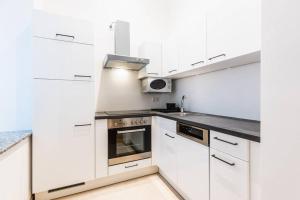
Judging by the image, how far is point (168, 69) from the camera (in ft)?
8.26

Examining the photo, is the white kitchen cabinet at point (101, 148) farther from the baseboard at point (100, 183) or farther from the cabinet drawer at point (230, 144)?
the cabinet drawer at point (230, 144)

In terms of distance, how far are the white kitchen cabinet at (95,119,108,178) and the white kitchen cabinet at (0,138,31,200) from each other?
69 cm

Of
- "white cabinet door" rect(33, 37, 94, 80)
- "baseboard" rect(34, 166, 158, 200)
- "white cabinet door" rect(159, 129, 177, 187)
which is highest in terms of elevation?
"white cabinet door" rect(33, 37, 94, 80)

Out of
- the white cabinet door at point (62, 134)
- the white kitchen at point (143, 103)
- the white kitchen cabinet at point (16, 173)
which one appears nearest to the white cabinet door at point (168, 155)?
the white kitchen at point (143, 103)

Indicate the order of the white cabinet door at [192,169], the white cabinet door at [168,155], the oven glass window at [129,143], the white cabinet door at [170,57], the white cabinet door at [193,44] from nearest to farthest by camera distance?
1. the white cabinet door at [192,169]
2. the white cabinet door at [193,44]
3. the white cabinet door at [168,155]
4. the oven glass window at [129,143]
5. the white cabinet door at [170,57]

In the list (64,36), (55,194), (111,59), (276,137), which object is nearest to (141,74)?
(111,59)

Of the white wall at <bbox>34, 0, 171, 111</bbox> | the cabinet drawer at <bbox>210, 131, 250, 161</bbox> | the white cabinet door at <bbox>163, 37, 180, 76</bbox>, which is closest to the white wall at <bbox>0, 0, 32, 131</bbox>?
the white wall at <bbox>34, 0, 171, 111</bbox>

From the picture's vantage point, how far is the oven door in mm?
2064

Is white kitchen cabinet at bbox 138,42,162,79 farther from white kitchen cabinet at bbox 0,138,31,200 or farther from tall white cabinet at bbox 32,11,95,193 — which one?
white kitchen cabinet at bbox 0,138,31,200

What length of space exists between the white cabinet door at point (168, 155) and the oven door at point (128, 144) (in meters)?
0.23

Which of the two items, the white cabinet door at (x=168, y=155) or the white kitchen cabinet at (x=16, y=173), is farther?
the white cabinet door at (x=168, y=155)

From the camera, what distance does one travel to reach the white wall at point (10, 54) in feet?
6.01

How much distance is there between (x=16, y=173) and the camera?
1.33m

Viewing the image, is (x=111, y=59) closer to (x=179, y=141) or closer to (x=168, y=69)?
(x=168, y=69)
